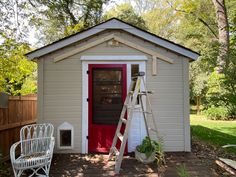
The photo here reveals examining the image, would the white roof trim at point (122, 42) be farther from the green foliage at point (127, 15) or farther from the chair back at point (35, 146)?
the green foliage at point (127, 15)

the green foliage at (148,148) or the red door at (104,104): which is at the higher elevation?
the red door at (104,104)

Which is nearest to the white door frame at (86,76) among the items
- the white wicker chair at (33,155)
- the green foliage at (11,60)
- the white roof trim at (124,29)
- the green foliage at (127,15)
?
the white roof trim at (124,29)

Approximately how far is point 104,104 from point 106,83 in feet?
1.68

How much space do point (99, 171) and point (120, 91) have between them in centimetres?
211

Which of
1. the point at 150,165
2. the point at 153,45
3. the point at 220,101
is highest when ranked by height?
the point at 153,45

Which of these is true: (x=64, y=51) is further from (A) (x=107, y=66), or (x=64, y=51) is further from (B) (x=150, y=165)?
(B) (x=150, y=165)

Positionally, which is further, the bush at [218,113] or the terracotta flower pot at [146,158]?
the bush at [218,113]

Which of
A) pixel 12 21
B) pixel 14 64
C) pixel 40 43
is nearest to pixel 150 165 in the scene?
pixel 14 64

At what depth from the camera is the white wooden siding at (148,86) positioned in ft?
21.0

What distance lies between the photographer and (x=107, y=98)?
6.36 meters

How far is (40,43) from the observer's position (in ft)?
55.1

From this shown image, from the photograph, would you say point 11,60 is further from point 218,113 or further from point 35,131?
point 218,113

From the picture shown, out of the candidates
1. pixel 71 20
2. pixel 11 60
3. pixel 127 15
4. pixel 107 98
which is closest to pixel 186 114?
pixel 107 98

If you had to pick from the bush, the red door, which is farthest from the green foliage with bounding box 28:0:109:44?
the bush
